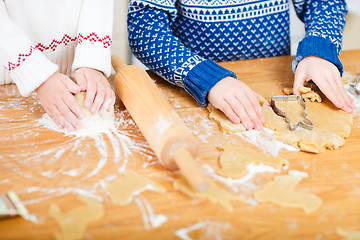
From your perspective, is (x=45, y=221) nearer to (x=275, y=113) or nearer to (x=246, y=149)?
(x=246, y=149)

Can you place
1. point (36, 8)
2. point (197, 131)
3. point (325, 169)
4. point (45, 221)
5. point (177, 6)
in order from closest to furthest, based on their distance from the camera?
point (45, 221) → point (325, 169) → point (197, 131) → point (36, 8) → point (177, 6)

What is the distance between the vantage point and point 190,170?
0.65m

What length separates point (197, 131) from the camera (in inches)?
34.2

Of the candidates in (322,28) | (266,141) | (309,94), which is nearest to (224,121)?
(266,141)

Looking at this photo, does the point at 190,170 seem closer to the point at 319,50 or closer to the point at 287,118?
the point at 287,118

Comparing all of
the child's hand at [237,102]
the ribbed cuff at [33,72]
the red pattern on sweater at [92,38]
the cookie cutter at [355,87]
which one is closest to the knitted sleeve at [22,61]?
the ribbed cuff at [33,72]

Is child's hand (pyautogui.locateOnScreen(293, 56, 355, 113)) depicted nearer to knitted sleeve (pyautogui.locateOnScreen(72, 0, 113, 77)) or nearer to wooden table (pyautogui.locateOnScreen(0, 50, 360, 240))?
wooden table (pyautogui.locateOnScreen(0, 50, 360, 240))

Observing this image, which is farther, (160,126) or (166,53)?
(166,53)

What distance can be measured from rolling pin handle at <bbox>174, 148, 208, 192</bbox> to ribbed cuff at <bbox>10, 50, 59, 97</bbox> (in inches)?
15.2

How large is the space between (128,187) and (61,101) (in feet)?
0.99

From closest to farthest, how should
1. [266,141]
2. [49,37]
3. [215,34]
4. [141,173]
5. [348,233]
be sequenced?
1. [348,233]
2. [141,173]
3. [266,141]
4. [49,37]
5. [215,34]

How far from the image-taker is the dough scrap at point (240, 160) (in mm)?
718

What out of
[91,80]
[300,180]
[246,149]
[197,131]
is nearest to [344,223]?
[300,180]

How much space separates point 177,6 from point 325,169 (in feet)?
2.43
